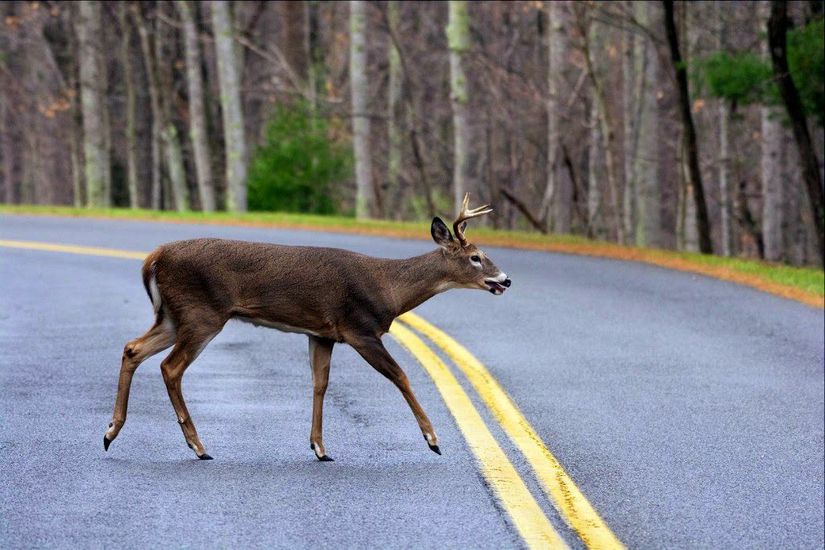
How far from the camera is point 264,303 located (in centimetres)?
756

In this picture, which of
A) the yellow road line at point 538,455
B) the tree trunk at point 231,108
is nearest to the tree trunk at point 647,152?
the tree trunk at point 231,108

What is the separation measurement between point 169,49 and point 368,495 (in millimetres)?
41999

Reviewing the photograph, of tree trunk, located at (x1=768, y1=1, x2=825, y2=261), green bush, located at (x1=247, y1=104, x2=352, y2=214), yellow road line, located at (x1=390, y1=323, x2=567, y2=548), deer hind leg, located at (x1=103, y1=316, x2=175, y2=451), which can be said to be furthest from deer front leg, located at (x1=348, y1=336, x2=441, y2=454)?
green bush, located at (x1=247, y1=104, x2=352, y2=214)

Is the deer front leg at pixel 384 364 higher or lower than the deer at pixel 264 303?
lower

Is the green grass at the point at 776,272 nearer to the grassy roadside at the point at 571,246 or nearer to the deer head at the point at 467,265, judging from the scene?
the grassy roadside at the point at 571,246

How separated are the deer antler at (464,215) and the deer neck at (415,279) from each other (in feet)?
0.58

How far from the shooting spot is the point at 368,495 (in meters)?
7.16

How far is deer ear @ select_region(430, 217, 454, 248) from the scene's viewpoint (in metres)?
7.79

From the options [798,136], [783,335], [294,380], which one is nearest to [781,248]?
[798,136]

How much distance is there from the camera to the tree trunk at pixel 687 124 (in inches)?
965

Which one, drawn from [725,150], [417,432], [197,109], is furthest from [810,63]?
[197,109]

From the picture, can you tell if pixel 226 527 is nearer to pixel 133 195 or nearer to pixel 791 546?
pixel 791 546

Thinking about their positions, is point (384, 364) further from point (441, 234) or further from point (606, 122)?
point (606, 122)

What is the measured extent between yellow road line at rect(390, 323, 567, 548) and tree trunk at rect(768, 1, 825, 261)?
1194 cm
